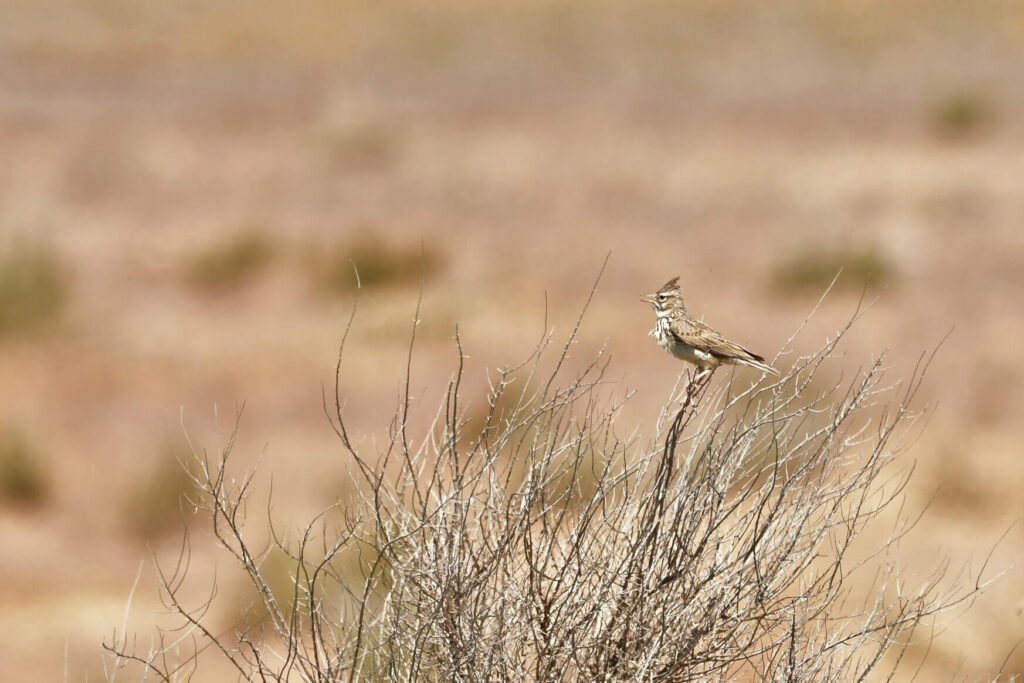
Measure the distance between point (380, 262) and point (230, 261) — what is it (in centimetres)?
242

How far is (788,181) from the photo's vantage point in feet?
92.6

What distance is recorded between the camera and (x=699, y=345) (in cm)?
565

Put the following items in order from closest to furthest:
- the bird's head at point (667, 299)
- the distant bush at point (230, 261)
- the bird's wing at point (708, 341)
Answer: the bird's wing at point (708, 341), the bird's head at point (667, 299), the distant bush at point (230, 261)

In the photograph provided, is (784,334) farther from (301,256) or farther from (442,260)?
(301,256)

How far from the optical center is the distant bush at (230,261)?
23.1 meters

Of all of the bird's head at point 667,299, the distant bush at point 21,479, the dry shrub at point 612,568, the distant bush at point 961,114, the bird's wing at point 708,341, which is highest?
the distant bush at point 961,114

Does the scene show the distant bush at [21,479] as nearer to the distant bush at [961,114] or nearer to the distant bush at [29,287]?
the distant bush at [29,287]

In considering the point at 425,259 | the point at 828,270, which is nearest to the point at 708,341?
the point at 828,270

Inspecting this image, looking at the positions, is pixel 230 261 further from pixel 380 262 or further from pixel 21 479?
pixel 21 479

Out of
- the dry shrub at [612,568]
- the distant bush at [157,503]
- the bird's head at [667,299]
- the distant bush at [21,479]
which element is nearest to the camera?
the dry shrub at [612,568]

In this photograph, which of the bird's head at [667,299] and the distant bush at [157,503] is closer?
the bird's head at [667,299]

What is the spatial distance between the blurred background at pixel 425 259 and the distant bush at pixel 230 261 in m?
0.06

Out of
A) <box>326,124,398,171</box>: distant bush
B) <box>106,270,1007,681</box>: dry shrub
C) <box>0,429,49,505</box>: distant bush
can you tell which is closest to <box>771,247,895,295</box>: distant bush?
<box>0,429,49,505</box>: distant bush

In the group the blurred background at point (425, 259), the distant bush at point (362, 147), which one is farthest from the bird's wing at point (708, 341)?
the distant bush at point (362, 147)
